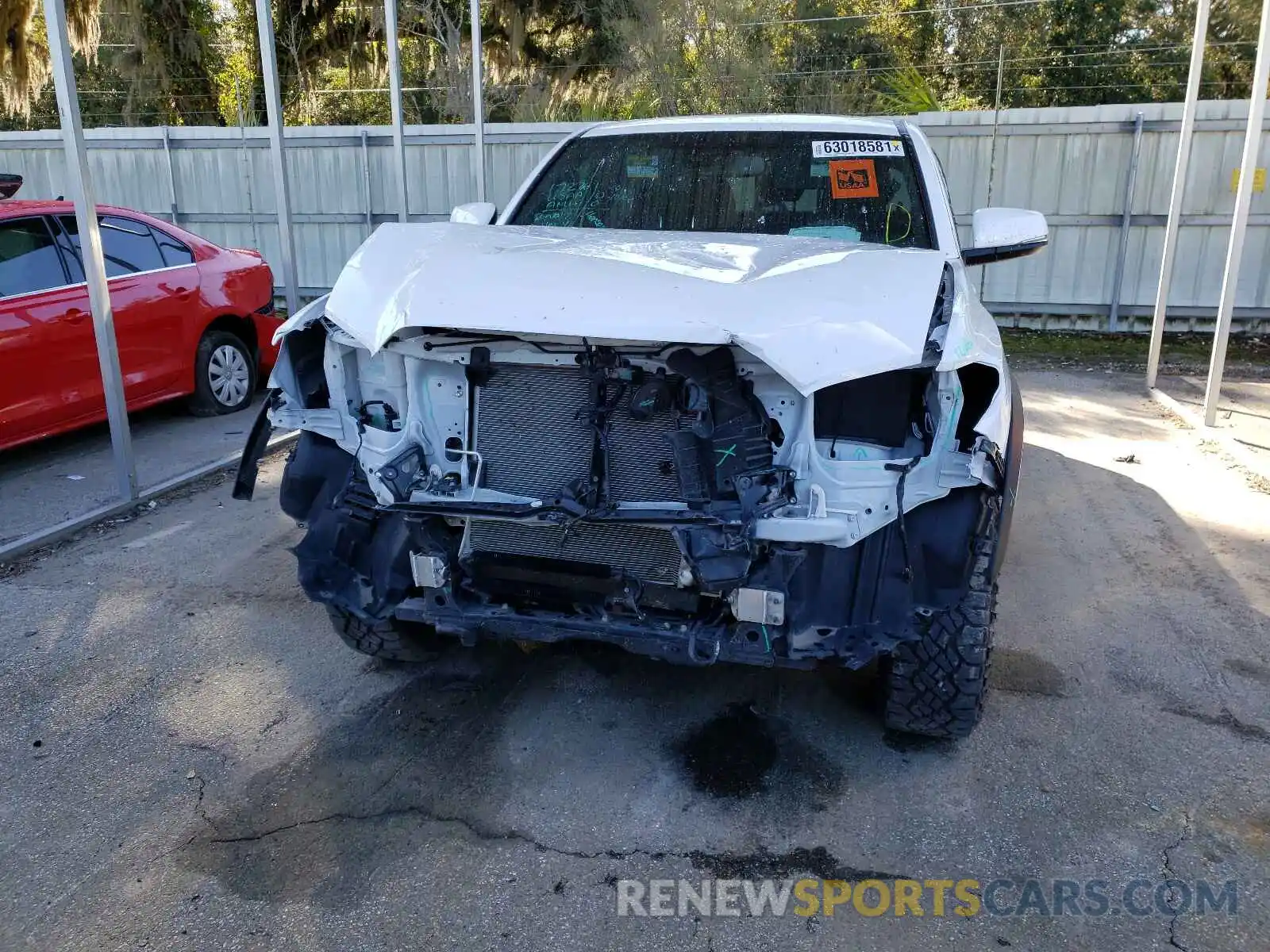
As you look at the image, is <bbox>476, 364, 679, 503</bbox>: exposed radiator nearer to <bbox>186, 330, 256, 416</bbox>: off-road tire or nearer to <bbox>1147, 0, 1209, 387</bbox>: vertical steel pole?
<bbox>186, 330, 256, 416</bbox>: off-road tire

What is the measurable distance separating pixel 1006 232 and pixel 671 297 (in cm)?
202

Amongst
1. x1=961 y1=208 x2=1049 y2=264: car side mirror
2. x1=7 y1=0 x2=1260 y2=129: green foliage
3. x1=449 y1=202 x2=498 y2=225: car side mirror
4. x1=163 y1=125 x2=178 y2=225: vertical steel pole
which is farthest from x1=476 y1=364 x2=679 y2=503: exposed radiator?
x1=7 y1=0 x2=1260 y2=129: green foliage

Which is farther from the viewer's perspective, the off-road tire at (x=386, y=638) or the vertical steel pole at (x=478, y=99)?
the vertical steel pole at (x=478, y=99)

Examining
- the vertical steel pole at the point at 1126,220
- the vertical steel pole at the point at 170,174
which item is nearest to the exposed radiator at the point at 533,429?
the vertical steel pole at the point at 1126,220

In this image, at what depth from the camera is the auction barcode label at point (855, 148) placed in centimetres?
437

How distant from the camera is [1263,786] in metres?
3.14

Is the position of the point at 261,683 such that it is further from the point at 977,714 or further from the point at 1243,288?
the point at 1243,288

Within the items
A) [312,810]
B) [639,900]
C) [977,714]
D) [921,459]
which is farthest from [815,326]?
[312,810]

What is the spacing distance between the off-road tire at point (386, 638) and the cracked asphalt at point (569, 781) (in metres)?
0.13

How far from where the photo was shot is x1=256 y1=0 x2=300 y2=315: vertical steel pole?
6.32 m

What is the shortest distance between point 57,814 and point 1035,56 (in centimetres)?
1887

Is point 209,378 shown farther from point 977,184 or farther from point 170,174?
point 977,184

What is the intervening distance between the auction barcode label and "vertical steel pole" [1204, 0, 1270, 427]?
12.1ft

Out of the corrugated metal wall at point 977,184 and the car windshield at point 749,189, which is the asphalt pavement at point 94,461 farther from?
the corrugated metal wall at point 977,184
